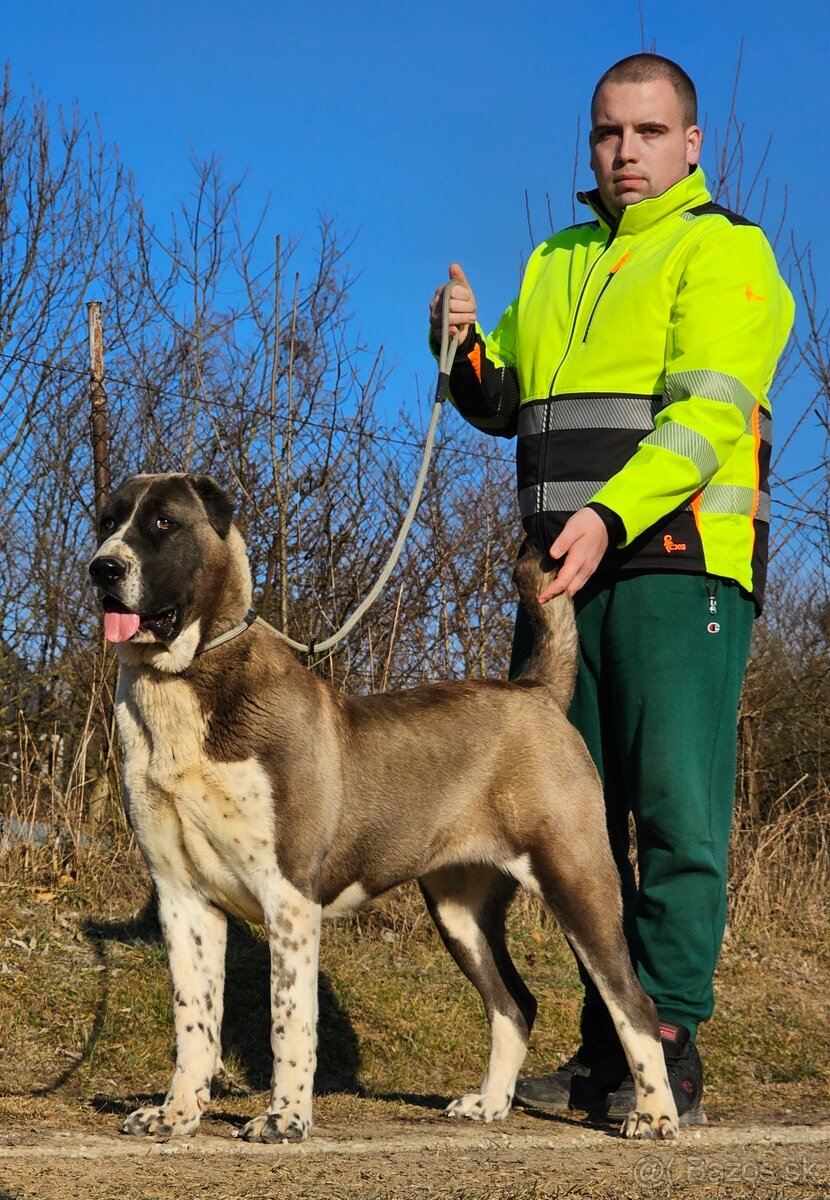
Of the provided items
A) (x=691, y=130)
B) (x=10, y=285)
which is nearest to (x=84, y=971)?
(x=691, y=130)

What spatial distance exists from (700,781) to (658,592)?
66cm

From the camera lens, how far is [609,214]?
502 cm

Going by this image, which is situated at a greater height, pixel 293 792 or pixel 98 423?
pixel 98 423

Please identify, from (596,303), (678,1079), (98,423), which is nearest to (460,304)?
(596,303)

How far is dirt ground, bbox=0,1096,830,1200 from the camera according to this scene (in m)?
3.34

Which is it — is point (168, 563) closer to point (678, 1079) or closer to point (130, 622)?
→ point (130, 622)

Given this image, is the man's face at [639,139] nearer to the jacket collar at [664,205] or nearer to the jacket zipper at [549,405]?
the jacket collar at [664,205]

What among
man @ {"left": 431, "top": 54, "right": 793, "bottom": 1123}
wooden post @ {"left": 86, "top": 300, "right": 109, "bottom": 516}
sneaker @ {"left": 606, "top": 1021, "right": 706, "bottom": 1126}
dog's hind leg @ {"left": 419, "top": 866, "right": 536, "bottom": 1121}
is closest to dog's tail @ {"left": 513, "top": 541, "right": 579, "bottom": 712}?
man @ {"left": 431, "top": 54, "right": 793, "bottom": 1123}

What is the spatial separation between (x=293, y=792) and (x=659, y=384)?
191cm

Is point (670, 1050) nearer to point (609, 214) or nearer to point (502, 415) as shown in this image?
point (502, 415)

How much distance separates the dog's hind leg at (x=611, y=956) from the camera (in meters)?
4.33

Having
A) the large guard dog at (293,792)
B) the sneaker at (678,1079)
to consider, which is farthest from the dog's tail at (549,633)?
the sneaker at (678,1079)

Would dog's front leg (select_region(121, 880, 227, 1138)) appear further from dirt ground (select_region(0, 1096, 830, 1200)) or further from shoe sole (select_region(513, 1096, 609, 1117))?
shoe sole (select_region(513, 1096, 609, 1117))

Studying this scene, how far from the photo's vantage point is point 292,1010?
4082 mm
